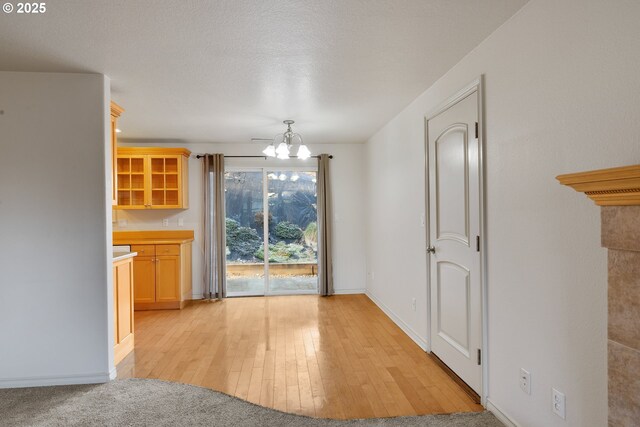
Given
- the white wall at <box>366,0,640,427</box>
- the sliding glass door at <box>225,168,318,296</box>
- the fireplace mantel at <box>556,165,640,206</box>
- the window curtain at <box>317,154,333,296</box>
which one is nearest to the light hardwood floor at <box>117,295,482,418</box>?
A: the white wall at <box>366,0,640,427</box>

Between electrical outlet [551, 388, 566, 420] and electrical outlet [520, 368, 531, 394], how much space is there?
18 cm

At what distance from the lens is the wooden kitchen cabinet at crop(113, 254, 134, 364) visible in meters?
3.37

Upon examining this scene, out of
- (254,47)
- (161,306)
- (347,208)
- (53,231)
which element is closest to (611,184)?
(254,47)

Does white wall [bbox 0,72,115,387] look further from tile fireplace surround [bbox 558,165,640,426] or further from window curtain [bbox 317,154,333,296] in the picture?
window curtain [bbox 317,154,333,296]

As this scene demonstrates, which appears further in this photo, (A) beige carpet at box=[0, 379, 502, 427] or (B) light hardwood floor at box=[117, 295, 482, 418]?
(B) light hardwood floor at box=[117, 295, 482, 418]

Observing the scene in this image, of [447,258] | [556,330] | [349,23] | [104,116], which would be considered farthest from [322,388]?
[104,116]

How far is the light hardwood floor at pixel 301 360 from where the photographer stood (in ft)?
8.80

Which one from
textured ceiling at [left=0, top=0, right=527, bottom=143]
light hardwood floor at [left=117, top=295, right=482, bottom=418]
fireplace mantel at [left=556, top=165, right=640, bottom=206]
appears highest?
textured ceiling at [left=0, top=0, right=527, bottom=143]

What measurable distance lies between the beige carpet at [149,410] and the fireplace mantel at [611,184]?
1.65m

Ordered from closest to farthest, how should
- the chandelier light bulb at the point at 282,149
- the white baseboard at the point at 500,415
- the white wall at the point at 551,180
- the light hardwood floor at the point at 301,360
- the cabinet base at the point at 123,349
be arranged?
the white wall at the point at 551,180, the white baseboard at the point at 500,415, the light hardwood floor at the point at 301,360, the cabinet base at the point at 123,349, the chandelier light bulb at the point at 282,149

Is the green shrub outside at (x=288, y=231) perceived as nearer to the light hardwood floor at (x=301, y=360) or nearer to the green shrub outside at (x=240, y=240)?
the green shrub outside at (x=240, y=240)

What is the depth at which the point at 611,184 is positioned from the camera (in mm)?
1278

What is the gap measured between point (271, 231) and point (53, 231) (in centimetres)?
353

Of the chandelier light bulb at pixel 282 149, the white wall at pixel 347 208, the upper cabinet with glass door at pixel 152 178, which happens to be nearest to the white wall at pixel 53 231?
the chandelier light bulb at pixel 282 149
